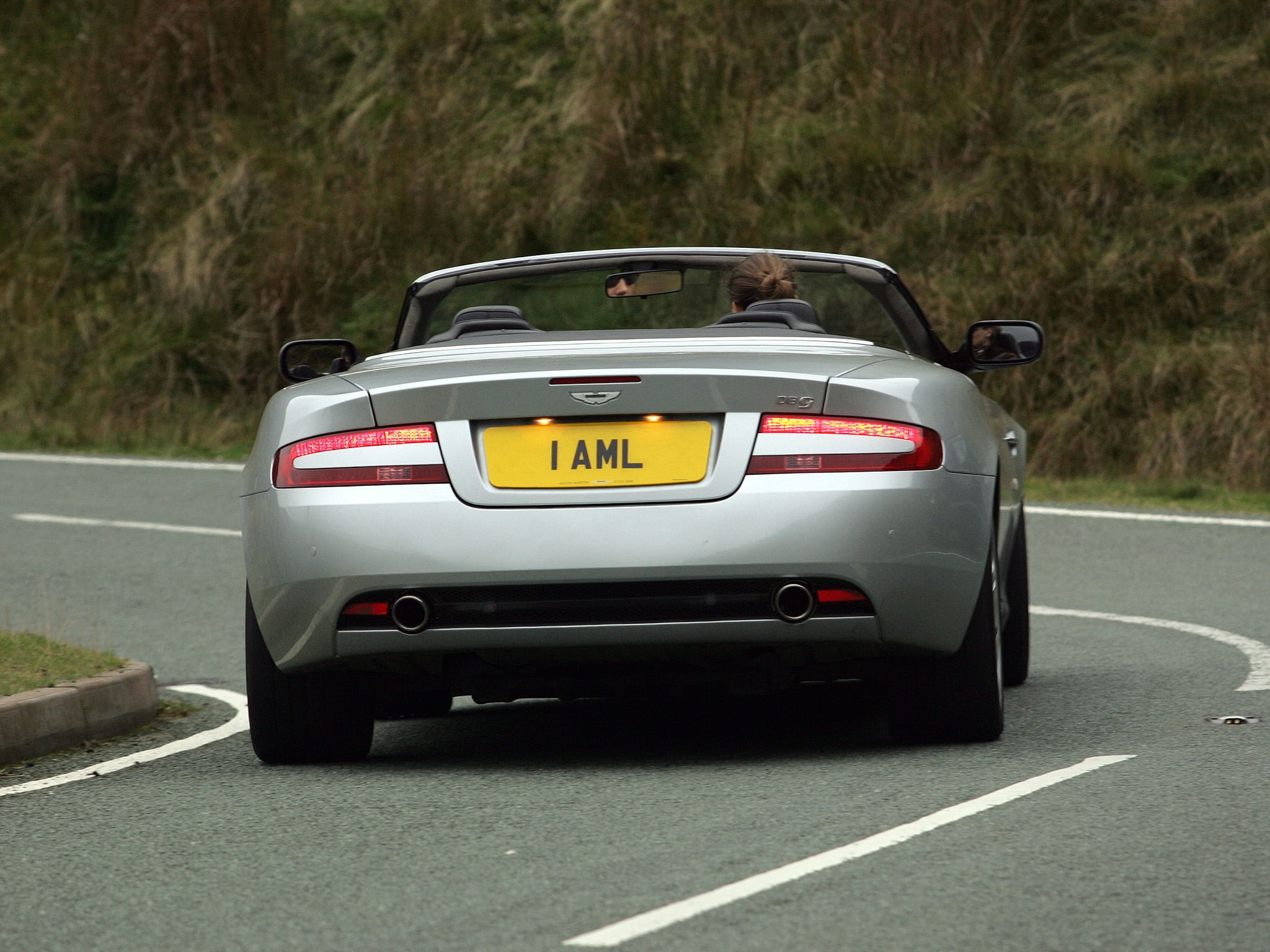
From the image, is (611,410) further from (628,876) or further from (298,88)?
(298,88)

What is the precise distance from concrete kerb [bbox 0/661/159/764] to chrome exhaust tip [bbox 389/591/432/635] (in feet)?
5.33

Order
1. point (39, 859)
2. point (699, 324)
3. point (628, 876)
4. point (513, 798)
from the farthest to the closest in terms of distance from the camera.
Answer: point (699, 324) < point (513, 798) < point (39, 859) < point (628, 876)

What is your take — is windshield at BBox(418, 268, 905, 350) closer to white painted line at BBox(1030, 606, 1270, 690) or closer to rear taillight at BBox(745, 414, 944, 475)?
rear taillight at BBox(745, 414, 944, 475)

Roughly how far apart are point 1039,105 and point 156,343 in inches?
381

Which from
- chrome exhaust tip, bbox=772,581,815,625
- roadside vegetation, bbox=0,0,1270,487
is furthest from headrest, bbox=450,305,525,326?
roadside vegetation, bbox=0,0,1270,487

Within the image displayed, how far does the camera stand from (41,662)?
275 inches

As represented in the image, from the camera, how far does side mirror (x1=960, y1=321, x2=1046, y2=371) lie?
646 cm

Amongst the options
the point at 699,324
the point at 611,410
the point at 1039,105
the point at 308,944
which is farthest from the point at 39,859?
the point at 1039,105

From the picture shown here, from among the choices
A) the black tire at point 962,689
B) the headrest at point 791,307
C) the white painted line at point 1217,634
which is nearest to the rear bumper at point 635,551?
the black tire at point 962,689

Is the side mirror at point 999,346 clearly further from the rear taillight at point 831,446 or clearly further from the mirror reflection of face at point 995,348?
the rear taillight at point 831,446

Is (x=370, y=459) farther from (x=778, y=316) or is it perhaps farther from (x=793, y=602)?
(x=778, y=316)

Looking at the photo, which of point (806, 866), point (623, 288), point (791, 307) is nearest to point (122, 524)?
point (623, 288)

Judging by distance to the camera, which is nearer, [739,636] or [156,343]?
[739,636]

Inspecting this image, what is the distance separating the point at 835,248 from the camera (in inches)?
781
